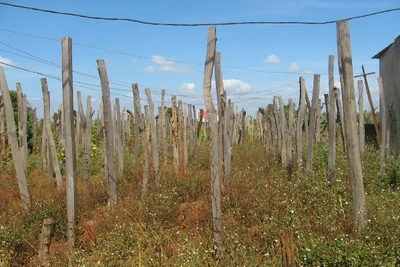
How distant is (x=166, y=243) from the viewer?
585cm

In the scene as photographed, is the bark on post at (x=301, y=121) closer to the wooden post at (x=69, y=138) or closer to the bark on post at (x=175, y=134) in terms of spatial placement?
the bark on post at (x=175, y=134)

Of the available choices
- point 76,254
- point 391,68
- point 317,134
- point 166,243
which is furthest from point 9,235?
point 391,68

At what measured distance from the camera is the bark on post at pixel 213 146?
5.43 meters

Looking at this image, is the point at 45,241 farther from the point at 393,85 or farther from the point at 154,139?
the point at 393,85

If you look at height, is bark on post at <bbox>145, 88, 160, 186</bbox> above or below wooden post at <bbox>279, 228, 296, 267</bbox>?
above

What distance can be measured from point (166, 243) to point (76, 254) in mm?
1239

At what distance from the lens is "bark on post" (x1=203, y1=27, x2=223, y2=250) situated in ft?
17.8

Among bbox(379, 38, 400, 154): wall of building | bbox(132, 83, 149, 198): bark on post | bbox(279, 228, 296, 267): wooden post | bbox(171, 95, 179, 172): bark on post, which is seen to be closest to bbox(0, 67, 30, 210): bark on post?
bbox(132, 83, 149, 198): bark on post

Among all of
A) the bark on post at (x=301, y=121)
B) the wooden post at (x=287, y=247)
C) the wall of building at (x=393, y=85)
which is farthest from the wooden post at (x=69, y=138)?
the wall of building at (x=393, y=85)

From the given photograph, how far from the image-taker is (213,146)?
18.2 ft

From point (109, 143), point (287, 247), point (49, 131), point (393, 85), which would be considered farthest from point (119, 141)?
point (393, 85)

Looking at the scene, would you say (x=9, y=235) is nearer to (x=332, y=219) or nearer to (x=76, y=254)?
(x=76, y=254)

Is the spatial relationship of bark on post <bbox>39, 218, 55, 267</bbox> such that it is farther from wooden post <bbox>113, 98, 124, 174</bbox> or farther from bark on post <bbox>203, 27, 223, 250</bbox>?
wooden post <bbox>113, 98, 124, 174</bbox>

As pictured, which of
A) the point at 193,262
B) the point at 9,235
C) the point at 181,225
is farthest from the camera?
the point at 181,225
